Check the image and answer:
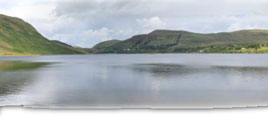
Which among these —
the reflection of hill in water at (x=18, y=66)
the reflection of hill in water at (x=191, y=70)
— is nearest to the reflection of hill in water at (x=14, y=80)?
the reflection of hill in water at (x=18, y=66)

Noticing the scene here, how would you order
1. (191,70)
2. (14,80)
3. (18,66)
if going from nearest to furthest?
(14,80), (191,70), (18,66)

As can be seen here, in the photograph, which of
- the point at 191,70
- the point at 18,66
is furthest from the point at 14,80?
the point at 18,66

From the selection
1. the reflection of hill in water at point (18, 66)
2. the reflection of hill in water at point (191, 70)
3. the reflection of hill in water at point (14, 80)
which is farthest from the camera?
the reflection of hill in water at point (18, 66)

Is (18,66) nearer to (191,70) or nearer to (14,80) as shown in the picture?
(14,80)

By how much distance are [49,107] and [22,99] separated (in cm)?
679

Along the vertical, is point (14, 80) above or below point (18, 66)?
above

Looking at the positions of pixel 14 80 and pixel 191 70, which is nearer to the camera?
A: pixel 14 80

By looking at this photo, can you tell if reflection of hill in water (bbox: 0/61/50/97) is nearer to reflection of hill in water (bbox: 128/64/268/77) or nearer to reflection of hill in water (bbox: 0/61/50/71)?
reflection of hill in water (bbox: 0/61/50/71)

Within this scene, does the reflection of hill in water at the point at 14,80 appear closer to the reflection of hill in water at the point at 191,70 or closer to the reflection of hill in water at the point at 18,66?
the reflection of hill in water at the point at 18,66

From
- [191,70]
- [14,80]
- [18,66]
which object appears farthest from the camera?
[18,66]

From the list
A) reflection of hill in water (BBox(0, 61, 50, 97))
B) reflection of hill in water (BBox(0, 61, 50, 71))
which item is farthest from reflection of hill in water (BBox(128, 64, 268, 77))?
reflection of hill in water (BBox(0, 61, 50, 71))

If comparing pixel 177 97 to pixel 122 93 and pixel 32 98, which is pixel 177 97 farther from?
pixel 32 98
